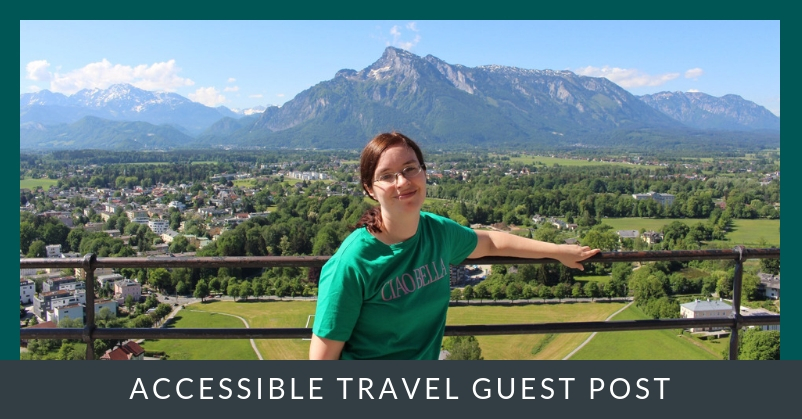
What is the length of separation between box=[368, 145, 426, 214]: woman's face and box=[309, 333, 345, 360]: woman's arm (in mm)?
453

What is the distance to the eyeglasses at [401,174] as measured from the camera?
1820 millimetres

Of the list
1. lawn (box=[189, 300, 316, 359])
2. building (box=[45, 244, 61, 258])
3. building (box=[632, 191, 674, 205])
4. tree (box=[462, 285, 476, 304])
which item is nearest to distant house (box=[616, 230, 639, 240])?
building (box=[632, 191, 674, 205])

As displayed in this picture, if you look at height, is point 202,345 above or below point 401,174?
below

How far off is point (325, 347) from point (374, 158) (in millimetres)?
625

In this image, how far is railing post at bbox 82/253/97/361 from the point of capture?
2547 mm

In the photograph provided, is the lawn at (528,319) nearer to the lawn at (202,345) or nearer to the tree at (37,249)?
the lawn at (202,345)

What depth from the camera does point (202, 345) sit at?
1576cm

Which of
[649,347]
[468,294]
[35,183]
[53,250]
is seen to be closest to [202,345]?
[468,294]

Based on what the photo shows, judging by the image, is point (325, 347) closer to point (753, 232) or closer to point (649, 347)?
point (649, 347)

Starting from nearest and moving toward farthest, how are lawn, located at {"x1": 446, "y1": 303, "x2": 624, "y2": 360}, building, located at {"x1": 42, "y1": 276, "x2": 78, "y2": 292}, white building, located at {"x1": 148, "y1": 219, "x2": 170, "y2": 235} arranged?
building, located at {"x1": 42, "y1": 276, "x2": 78, "y2": 292}
lawn, located at {"x1": 446, "y1": 303, "x2": 624, "y2": 360}
white building, located at {"x1": 148, "y1": 219, "x2": 170, "y2": 235}

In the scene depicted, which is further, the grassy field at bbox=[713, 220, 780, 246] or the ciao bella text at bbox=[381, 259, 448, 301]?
the grassy field at bbox=[713, 220, 780, 246]

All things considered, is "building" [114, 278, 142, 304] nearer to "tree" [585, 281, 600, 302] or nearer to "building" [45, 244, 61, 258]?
"tree" [585, 281, 600, 302]

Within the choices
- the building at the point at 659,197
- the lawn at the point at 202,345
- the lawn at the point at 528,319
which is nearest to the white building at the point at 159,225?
the lawn at the point at 202,345
